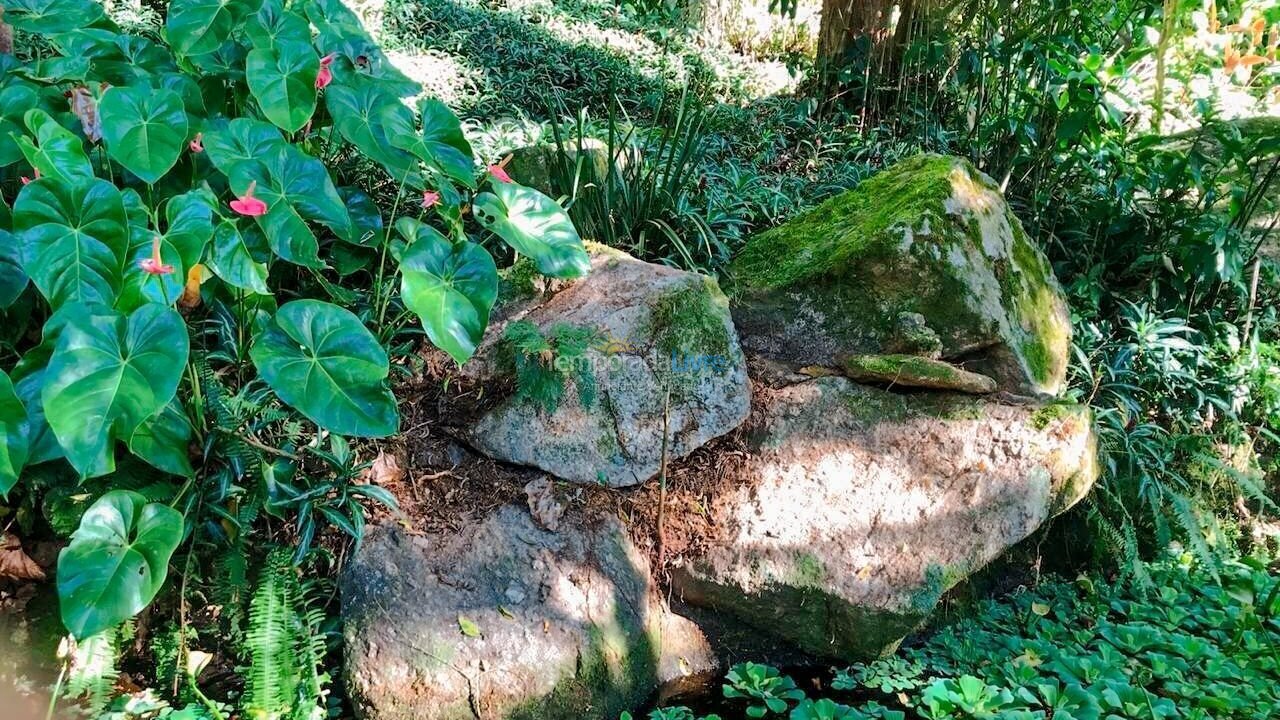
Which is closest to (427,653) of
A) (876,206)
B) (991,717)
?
(991,717)

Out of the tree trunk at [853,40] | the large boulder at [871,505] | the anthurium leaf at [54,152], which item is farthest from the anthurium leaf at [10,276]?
the tree trunk at [853,40]

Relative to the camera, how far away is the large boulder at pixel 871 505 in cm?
260

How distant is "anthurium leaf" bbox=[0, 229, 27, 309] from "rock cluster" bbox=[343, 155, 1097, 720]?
1063mm

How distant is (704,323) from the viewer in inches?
113

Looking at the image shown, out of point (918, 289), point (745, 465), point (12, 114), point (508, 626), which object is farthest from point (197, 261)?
point (918, 289)

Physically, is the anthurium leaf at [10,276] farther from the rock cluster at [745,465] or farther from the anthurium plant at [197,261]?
the rock cluster at [745,465]

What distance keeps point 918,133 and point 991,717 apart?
3584 mm

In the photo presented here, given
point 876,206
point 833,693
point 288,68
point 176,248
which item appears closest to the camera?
point 176,248

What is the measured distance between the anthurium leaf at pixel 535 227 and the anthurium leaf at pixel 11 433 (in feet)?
3.92

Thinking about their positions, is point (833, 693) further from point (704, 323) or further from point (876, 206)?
point (876, 206)

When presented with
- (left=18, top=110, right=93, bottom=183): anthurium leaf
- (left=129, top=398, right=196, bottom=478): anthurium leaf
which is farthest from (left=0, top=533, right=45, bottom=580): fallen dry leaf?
(left=18, top=110, right=93, bottom=183): anthurium leaf

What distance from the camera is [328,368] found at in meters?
2.02

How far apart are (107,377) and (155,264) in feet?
0.96

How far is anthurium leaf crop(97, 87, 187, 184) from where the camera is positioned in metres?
2.09
